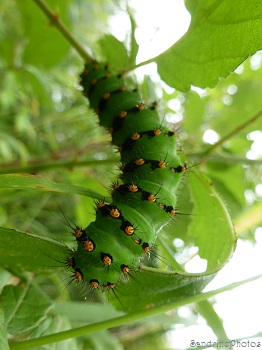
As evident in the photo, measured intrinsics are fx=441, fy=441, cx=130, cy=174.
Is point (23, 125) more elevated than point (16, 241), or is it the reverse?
point (23, 125)

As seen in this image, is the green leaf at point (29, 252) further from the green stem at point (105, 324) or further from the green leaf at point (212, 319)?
the green leaf at point (212, 319)

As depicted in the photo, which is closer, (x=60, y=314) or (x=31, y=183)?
(x=31, y=183)

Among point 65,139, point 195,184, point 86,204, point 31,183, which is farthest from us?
point 65,139

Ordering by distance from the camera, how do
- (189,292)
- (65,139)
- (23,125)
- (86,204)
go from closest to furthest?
(189,292) → (86,204) → (23,125) → (65,139)

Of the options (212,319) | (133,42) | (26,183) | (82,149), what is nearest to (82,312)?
(212,319)

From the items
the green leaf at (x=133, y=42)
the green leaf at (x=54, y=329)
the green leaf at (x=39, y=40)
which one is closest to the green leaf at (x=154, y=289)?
the green leaf at (x=54, y=329)

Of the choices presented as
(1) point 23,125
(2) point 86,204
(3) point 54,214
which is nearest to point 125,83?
(2) point 86,204

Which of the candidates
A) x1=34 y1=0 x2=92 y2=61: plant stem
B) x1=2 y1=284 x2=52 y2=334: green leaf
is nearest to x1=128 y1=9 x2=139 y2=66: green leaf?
x1=34 y1=0 x2=92 y2=61: plant stem

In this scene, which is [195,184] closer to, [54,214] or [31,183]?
[31,183]
